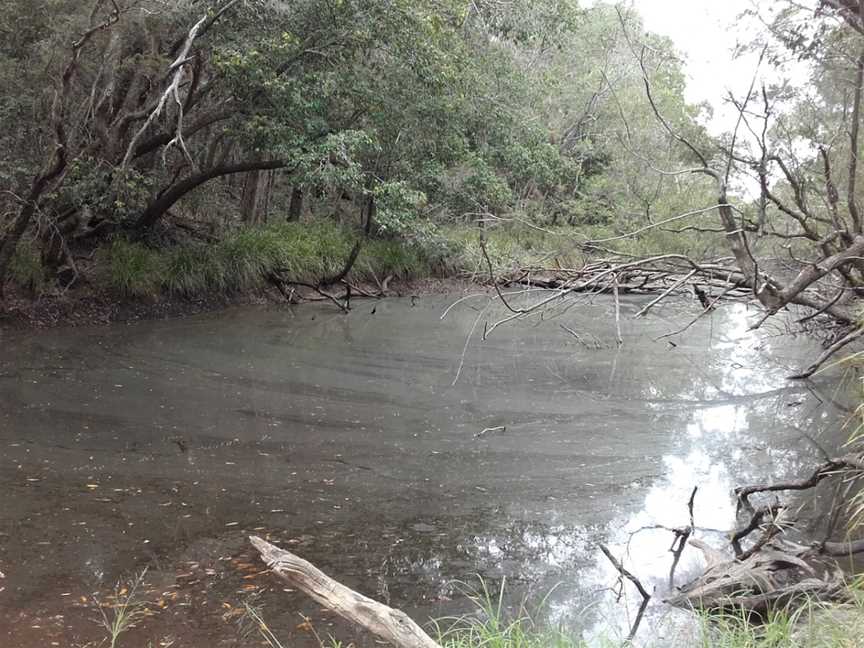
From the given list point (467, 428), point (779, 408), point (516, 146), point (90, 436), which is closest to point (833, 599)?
point (467, 428)

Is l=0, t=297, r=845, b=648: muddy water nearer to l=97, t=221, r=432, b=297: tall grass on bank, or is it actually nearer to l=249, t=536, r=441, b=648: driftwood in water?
l=249, t=536, r=441, b=648: driftwood in water

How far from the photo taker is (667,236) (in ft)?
57.2

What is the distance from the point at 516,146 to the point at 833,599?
12.3 metres

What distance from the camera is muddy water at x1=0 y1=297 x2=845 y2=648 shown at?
398cm

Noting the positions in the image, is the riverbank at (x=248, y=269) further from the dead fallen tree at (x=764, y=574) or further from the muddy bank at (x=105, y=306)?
the dead fallen tree at (x=764, y=574)

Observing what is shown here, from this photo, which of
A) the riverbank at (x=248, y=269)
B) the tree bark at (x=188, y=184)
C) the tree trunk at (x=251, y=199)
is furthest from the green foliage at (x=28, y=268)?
the tree trunk at (x=251, y=199)

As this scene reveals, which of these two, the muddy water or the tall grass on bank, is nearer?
the muddy water

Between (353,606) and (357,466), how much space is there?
3.52 m

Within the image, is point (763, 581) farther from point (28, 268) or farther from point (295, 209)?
point (295, 209)

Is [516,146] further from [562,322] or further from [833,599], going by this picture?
[833,599]

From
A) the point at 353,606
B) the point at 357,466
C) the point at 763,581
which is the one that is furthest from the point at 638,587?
the point at 357,466

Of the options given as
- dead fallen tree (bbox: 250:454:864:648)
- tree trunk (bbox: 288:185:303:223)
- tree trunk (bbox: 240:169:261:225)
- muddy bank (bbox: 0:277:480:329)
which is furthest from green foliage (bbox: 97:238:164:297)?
dead fallen tree (bbox: 250:454:864:648)

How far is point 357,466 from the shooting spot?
19.3 feet

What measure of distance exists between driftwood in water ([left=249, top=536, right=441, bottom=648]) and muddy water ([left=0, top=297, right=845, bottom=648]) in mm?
1205
